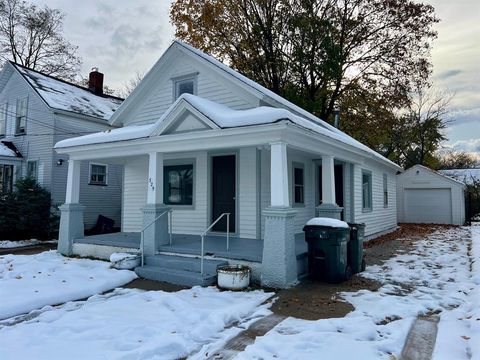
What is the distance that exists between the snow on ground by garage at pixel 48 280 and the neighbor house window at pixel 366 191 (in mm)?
8537

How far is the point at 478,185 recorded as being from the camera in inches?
1011

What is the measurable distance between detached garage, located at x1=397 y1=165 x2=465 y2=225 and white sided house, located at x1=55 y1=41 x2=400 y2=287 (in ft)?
27.7

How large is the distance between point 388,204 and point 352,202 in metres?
5.97

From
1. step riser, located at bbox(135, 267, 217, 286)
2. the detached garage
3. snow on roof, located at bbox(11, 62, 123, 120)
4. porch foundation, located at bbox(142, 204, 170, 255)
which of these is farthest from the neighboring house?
the detached garage

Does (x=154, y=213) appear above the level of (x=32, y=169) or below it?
below

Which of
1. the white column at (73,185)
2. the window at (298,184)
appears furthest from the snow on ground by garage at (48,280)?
the window at (298,184)

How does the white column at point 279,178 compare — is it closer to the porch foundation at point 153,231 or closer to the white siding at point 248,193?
the white siding at point 248,193

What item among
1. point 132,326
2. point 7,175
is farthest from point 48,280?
point 7,175

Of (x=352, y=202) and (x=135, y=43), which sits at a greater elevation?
(x=135, y=43)

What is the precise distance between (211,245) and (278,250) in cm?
227

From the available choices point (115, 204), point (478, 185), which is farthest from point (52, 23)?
point (478, 185)

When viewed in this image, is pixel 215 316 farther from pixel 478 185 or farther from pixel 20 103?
pixel 478 185

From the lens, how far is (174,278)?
6906mm

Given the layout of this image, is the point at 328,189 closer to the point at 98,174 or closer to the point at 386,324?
the point at 386,324
